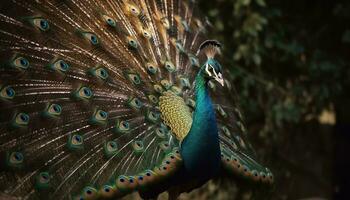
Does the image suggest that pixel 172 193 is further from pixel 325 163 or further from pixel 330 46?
pixel 325 163

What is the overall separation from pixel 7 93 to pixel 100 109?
1.70 feet

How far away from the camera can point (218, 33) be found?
5.73 m

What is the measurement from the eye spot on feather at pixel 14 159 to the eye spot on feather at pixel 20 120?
0.14 m

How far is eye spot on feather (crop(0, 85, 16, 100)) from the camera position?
10.6 ft

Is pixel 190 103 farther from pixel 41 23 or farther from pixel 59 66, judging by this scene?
pixel 41 23

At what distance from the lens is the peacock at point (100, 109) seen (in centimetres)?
327

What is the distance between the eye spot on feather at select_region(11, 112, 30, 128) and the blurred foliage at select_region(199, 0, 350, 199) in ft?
8.32

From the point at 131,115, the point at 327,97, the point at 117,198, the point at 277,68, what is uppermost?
the point at 131,115

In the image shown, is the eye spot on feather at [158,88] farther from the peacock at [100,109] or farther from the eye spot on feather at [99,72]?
the eye spot on feather at [99,72]

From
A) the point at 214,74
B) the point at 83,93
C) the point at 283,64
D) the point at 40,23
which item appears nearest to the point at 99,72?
the point at 83,93

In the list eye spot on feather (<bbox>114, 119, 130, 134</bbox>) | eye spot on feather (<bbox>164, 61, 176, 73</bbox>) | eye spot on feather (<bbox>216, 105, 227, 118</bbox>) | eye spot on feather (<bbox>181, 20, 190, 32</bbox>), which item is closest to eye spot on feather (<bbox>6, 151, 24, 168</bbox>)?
eye spot on feather (<bbox>114, 119, 130, 134</bbox>)

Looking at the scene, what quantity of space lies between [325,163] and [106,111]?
397 cm

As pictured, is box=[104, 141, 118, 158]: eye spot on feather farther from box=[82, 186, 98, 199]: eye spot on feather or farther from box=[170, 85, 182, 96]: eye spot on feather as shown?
box=[170, 85, 182, 96]: eye spot on feather

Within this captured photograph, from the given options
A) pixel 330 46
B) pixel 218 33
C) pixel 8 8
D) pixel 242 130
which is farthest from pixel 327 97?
pixel 8 8
